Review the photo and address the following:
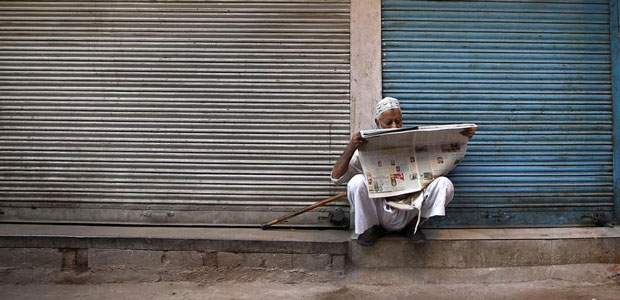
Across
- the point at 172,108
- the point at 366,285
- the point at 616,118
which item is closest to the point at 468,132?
the point at 366,285

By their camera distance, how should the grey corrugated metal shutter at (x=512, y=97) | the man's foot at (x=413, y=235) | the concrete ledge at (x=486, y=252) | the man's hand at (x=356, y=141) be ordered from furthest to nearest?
the grey corrugated metal shutter at (x=512, y=97), the concrete ledge at (x=486, y=252), the man's foot at (x=413, y=235), the man's hand at (x=356, y=141)

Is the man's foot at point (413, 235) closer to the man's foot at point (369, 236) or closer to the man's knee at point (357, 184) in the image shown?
the man's foot at point (369, 236)

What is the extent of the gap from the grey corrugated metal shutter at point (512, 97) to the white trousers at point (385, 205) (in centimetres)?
75

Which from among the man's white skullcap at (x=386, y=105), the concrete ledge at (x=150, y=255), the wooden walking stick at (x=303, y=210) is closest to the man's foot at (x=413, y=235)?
the concrete ledge at (x=150, y=255)

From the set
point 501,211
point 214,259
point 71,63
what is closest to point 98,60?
point 71,63

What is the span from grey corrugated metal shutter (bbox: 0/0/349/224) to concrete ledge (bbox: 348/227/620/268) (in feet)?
2.53

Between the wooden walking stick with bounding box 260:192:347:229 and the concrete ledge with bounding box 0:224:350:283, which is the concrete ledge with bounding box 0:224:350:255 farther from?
the wooden walking stick with bounding box 260:192:347:229

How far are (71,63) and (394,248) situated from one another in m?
3.24

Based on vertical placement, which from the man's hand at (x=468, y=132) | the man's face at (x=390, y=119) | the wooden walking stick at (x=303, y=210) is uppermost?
the man's face at (x=390, y=119)

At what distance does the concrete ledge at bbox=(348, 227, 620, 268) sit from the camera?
11.2ft

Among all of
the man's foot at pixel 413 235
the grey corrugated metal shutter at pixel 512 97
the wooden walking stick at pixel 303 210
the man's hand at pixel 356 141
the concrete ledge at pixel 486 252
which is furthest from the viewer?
the grey corrugated metal shutter at pixel 512 97

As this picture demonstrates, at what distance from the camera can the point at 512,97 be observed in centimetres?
394

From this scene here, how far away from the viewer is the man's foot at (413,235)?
130 inches

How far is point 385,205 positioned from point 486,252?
89 centimetres
